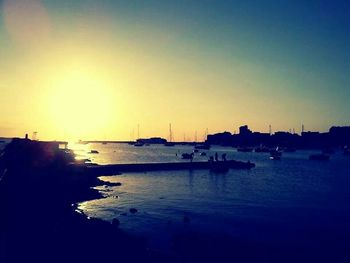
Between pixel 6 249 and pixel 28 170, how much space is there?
2340cm

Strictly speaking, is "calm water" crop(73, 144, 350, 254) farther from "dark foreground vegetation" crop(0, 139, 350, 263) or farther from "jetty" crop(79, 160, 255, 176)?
"jetty" crop(79, 160, 255, 176)

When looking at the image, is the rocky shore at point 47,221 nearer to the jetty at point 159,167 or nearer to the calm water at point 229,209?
the calm water at point 229,209

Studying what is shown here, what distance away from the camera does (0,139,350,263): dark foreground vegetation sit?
26.2 meters

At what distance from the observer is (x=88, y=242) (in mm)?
28797

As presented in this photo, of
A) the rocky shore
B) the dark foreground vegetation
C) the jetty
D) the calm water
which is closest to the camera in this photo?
the rocky shore

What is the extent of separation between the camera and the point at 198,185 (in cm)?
7894

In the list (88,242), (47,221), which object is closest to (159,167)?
(47,221)

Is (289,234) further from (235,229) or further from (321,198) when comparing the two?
(321,198)

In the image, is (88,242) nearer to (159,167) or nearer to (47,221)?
(47,221)

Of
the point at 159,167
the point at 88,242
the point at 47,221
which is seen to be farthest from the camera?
the point at 159,167

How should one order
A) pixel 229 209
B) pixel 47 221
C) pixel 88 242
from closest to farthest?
pixel 88 242, pixel 47 221, pixel 229 209

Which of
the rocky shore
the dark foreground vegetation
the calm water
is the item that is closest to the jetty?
the calm water

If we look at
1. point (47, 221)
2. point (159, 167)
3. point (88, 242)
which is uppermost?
point (159, 167)

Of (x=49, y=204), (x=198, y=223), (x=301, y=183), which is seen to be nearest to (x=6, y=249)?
(x=49, y=204)
